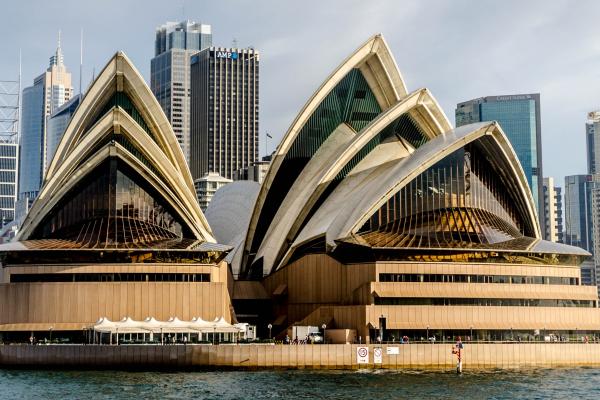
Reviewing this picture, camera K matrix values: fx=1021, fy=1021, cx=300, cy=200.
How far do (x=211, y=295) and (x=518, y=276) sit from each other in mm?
24474

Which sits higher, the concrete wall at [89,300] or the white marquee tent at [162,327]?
the concrete wall at [89,300]

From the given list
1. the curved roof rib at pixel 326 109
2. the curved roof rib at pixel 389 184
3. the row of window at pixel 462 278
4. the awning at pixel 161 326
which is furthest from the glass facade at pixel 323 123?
the awning at pixel 161 326

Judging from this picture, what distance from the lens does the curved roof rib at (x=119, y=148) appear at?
8694cm

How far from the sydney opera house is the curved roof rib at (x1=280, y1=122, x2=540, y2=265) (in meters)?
0.19

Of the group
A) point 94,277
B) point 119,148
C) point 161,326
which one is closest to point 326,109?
point 119,148

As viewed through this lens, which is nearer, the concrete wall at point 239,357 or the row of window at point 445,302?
the concrete wall at point 239,357

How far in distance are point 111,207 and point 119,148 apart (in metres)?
5.22

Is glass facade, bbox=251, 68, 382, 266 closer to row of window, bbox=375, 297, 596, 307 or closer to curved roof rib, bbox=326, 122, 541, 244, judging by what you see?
curved roof rib, bbox=326, 122, 541, 244

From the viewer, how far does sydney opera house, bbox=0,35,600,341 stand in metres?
79.2

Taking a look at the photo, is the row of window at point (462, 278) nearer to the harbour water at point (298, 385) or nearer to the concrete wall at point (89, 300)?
the harbour water at point (298, 385)

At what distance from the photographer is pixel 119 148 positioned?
283 feet

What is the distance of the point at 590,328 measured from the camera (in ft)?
271

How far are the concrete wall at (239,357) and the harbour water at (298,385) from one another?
219cm

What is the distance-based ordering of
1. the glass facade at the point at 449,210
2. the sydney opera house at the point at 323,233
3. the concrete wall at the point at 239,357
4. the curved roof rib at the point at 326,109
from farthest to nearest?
the curved roof rib at the point at 326,109 → the glass facade at the point at 449,210 → the sydney opera house at the point at 323,233 → the concrete wall at the point at 239,357
